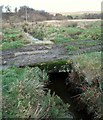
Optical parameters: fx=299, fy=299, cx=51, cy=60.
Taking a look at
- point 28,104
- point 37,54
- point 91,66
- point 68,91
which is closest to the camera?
point 28,104

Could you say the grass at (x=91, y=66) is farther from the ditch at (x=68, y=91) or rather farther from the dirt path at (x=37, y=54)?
the dirt path at (x=37, y=54)

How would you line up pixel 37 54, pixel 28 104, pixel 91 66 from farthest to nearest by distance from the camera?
pixel 37 54, pixel 91 66, pixel 28 104

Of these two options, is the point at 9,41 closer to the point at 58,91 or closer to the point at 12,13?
the point at 58,91

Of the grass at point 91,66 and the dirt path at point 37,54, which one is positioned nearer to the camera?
the grass at point 91,66

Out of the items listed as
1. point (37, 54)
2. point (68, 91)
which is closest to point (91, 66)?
point (68, 91)

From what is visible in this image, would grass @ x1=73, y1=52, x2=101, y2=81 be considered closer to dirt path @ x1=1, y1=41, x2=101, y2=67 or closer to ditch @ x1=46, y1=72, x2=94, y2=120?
ditch @ x1=46, y1=72, x2=94, y2=120

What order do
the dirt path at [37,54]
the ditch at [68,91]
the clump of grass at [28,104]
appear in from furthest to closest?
the dirt path at [37,54] → the ditch at [68,91] → the clump of grass at [28,104]

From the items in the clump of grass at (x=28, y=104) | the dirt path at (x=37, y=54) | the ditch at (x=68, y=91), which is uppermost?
the dirt path at (x=37, y=54)

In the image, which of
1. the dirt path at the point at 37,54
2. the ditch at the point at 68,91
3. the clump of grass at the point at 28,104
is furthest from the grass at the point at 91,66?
the dirt path at the point at 37,54

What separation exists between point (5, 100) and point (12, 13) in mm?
33439

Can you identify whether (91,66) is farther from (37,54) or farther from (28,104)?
(37,54)

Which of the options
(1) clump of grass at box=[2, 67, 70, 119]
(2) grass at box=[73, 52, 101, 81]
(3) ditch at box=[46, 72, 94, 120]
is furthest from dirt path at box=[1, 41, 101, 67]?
(1) clump of grass at box=[2, 67, 70, 119]

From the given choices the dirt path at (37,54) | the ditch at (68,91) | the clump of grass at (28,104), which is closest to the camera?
the clump of grass at (28,104)

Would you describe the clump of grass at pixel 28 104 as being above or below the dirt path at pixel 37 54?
below
